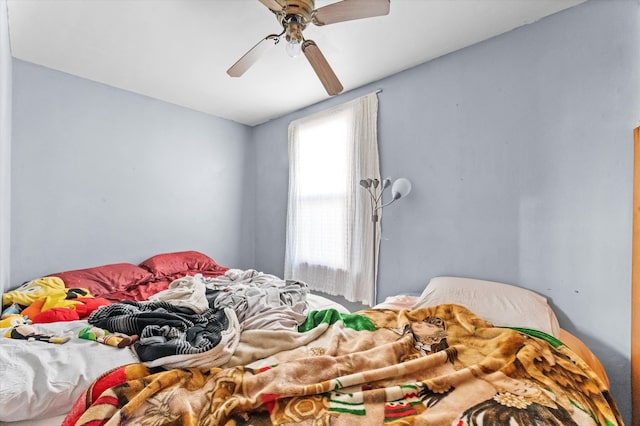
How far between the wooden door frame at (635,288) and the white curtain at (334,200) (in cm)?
155

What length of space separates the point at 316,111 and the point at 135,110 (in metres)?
1.90

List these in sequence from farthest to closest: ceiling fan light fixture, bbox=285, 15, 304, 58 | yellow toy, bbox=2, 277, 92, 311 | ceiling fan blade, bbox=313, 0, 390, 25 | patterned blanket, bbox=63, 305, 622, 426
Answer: yellow toy, bbox=2, 277, 92, 311
ceiling fan light fixture, bbox=285, 15, 304, 58
ceiling fan blade, bbox=313, 0, 390, 25
patterned blanket, bbox=63, 305, 622, 426

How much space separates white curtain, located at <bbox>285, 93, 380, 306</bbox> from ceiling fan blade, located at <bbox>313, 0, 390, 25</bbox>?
4.01 feet

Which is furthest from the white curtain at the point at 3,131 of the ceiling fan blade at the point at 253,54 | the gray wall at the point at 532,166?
the gray wall at the point at 532,166

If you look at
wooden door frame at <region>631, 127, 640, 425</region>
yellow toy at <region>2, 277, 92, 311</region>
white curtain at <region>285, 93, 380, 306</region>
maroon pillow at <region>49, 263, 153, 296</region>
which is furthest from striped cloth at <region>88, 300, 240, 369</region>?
wooden door frame at <region>631, 127, 640, 425</region>

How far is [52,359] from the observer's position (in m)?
1.04

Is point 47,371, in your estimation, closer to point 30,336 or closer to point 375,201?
point 30,336

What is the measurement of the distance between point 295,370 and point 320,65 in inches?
63.7

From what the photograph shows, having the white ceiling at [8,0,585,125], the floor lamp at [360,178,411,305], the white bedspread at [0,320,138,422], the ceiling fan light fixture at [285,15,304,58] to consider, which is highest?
the white ceiling at [8,0,585,125]

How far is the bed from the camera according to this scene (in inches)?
33.9

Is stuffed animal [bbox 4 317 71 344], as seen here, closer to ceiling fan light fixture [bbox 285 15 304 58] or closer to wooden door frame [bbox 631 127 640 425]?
ceiling fan light fixture [bbox 285 15 304 58]

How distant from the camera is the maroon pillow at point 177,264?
9.26 ft

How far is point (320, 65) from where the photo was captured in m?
1.73

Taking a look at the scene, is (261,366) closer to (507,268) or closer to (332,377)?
(332,377)
